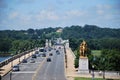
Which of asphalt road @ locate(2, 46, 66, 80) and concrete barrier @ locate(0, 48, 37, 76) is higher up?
concrete barrier @ locate(0, 48, 37, 76)

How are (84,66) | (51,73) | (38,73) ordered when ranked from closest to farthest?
(38,73), (51,73), (84,66)

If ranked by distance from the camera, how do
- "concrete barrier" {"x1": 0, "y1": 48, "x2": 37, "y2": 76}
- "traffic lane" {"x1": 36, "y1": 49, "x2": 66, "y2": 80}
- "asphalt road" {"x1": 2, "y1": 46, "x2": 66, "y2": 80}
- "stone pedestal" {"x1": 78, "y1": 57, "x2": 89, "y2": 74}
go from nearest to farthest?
"asphalt road" {"x1": 2, "y1": 46, "x2": 66, "y2": 80} → "traffic lane" {"x1": 36, "y1": 49, "x2": 66, "y2": 80} → "concrete barrier" {"x1": 0, "y1": 48, "x2": 37, "y2": 76} → "stone pedestal" {"x1": 78, "y1": 57, "x2": 89, "y2": 74}

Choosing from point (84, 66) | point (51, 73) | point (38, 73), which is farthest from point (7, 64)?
point (84, 66)

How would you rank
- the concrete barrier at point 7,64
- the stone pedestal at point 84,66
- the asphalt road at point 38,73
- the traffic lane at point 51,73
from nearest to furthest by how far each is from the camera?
the asphalt road at point 38,73, the traffic lane at point 51,73, the concrete barrier at point 7,64, the stone pedestal at point 84,66

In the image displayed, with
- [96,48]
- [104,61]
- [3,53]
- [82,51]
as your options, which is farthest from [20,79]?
[96,48]

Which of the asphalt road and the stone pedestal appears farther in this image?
the stone pedestal

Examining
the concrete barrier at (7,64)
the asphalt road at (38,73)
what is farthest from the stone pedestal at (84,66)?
the concrete barrier at (7,64)

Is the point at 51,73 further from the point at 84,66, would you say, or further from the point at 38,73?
the point at 84,66

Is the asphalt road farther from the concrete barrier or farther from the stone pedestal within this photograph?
the stone pedestal

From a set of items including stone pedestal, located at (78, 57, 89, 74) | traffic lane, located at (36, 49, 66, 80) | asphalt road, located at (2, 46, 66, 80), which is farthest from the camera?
stone pedestal, located at (78, 57, 89, 74)

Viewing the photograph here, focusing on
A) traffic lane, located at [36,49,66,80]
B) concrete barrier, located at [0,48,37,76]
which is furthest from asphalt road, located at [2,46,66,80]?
concrete barrier, located at [0,48,37,76]

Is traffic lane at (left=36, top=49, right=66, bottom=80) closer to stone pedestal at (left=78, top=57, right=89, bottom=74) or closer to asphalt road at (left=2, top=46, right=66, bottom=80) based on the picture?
asphalt road at (left=2, top=46, right=66, bottom=80)

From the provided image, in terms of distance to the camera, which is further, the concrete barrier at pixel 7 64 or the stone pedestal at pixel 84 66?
the stone pedestal at pixel 84 66

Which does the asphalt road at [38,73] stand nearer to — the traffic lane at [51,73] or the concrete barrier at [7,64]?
the traffic lane at [51,73]
